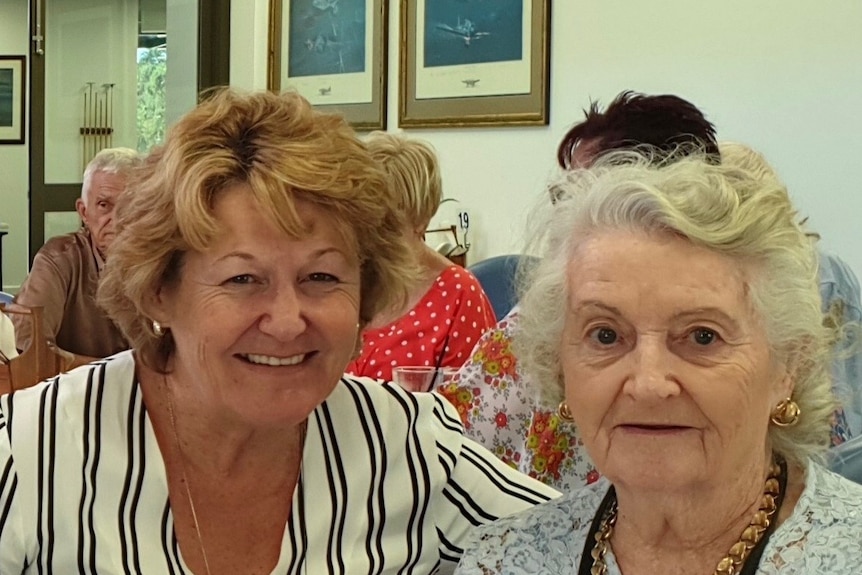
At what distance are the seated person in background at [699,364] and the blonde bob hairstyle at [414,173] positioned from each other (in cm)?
154

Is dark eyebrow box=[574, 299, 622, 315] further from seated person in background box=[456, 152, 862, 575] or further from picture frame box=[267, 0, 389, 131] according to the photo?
picture frame box=[267, 0, 389, 131]

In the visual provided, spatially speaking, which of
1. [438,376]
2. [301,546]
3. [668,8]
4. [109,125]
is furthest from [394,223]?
[109,125]

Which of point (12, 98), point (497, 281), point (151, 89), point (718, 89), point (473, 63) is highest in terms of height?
point (12, 98)

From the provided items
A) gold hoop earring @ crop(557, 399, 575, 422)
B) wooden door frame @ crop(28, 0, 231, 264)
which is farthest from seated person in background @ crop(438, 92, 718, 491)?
wooden door frame @ crop(28, 0, 231, 264)

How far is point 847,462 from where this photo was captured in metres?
1.56

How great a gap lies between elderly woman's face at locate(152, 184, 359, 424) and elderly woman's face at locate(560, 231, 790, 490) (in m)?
0.44

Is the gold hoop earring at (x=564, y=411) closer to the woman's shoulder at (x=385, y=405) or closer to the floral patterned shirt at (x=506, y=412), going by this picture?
the woman's shoulder at (x=385, y=405)

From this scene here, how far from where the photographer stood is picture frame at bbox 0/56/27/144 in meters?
10.0

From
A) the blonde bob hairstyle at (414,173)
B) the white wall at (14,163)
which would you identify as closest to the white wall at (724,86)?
the blonde bob hairstyle at (414,173)

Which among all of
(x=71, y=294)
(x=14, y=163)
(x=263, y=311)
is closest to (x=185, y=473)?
(x=263, y=311)

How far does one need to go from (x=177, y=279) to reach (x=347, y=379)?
358mm

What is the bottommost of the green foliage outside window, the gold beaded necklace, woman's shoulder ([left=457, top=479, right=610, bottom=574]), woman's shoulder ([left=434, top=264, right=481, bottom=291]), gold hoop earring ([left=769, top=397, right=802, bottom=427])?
woman's shoulder ([left=457, top=479, right=610, bottom=574])

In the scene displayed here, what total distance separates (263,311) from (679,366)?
0.57 metres

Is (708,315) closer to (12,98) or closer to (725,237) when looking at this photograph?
(725,237)
